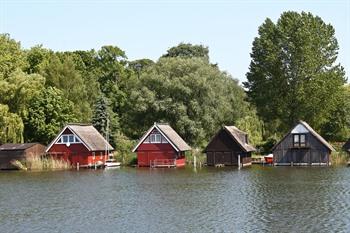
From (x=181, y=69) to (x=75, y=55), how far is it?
2700 cm

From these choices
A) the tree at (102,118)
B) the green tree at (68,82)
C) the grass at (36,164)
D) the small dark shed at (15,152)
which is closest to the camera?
the grass at (36,164)

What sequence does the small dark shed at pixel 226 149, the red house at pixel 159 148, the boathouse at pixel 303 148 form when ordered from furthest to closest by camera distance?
the small dark shed at pixel 226 149 < the red house at pixel 159 148 < the boathouse at pixel 303 148

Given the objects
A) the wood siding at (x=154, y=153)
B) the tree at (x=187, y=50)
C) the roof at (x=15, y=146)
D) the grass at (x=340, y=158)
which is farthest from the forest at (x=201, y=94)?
the tree at (x=187, y=50)

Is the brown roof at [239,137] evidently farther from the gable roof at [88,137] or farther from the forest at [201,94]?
the gable roof at [88,137]

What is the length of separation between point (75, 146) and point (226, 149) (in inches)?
667

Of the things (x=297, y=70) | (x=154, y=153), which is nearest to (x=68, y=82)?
(x=154, y=153)

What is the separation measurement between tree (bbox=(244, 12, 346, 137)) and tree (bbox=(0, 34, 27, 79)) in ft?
98.0

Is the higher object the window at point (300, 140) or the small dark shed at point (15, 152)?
the window at point (300, 140)

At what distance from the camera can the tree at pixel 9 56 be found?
73213mm

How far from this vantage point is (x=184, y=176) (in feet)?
184

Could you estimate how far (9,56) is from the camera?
75188 millimetres

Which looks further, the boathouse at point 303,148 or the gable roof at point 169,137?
the gable roof at point 169,137

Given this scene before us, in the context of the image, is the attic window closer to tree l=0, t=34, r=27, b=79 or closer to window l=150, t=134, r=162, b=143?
window l=150, t=134, r=162, b=143

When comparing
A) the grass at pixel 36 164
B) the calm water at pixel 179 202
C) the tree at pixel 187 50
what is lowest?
the calm water at pixel 179 202
